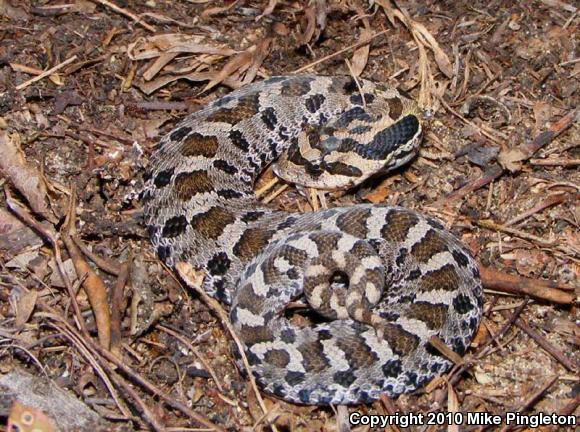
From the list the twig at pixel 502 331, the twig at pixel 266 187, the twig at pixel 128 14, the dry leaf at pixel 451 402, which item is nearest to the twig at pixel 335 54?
the twig at pixel 266 187

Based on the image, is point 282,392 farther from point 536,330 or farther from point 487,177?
point 487,177

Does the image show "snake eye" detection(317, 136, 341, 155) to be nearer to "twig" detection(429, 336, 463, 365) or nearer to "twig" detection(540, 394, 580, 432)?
"twig" detection(429, 336, 463, 365)

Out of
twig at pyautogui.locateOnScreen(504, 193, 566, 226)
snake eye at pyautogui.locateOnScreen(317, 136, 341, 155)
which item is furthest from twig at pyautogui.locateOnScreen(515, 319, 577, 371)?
snake eye at pyautogui.locateOnScreen(317, 136, 341, 155)

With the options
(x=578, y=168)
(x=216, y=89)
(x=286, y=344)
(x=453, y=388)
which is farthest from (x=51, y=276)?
(x=578, y=168)

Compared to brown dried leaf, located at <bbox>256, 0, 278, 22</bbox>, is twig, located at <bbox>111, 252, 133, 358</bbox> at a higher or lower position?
lower

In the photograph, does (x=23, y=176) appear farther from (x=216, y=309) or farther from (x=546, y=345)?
(x=546, y=345)
